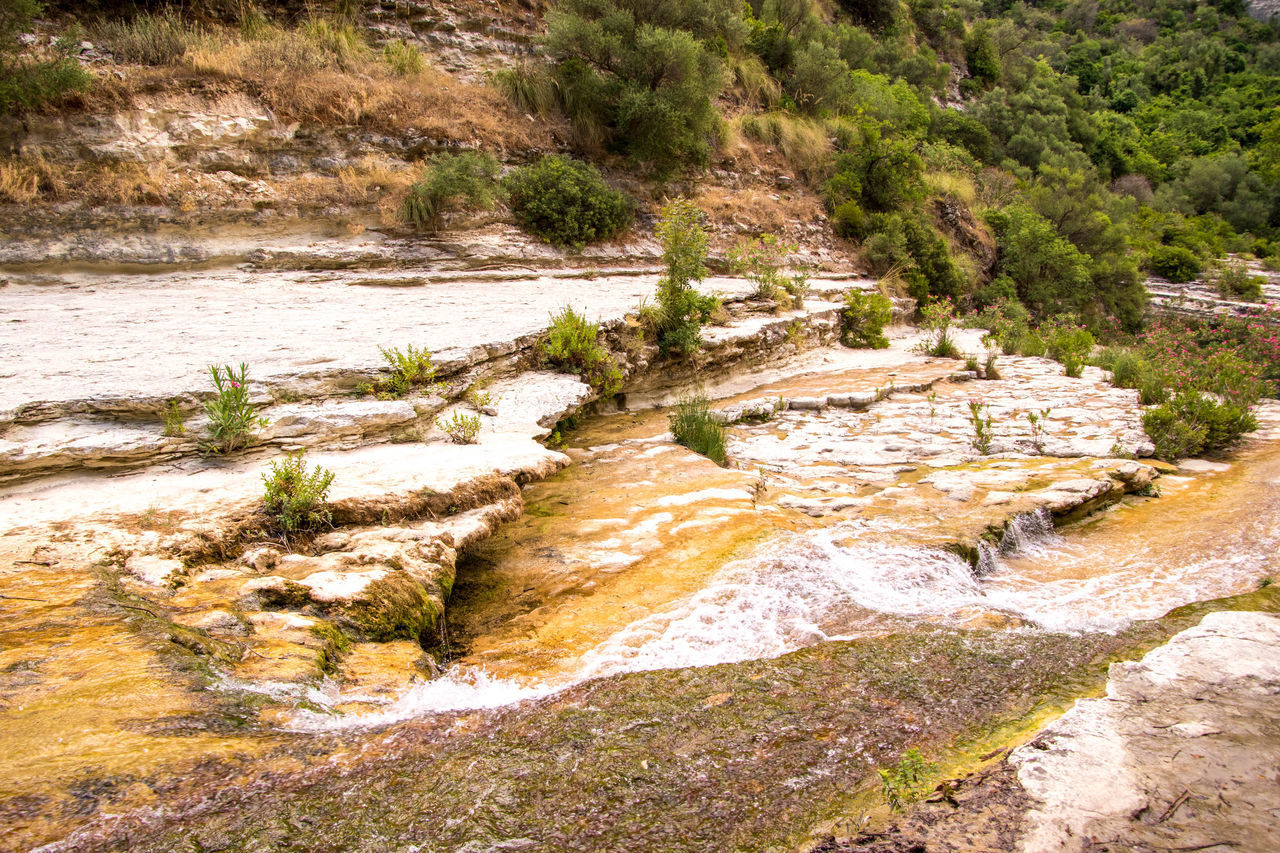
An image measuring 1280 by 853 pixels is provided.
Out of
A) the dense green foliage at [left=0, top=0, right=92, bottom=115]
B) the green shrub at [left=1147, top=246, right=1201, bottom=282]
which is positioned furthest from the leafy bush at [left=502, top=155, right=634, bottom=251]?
the green shrub at [left=1147, top=246, right=1201, bottom=282]

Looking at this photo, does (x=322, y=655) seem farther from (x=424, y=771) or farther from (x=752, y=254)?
(x=752, y=254)

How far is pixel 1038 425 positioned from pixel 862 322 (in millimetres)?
5586

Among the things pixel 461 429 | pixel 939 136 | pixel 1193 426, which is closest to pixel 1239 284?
pixel 939 136

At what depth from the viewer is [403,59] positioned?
12695 mm

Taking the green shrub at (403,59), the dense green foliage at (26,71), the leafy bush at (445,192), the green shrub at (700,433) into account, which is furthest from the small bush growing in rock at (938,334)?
the dense green foliage at (26,71)

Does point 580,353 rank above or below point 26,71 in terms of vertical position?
below

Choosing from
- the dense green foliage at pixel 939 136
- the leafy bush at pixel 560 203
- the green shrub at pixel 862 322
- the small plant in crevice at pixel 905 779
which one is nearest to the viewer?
the small plant in crevice at pixel 905 779

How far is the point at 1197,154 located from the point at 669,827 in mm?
52198

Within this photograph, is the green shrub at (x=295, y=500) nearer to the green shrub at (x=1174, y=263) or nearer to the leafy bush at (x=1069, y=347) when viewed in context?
the leafy bush at (x=1069, y=347)

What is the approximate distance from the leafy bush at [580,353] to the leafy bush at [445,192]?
5.38m

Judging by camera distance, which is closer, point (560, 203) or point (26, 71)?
point (26, 71)

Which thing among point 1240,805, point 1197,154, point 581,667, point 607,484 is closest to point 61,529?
point 581,667

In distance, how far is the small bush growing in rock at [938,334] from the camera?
11.2m

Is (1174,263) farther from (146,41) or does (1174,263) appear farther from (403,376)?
(146,41)
